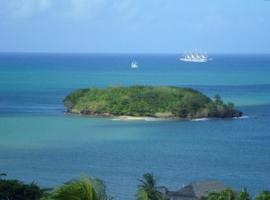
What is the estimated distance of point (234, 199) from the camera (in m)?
11.2

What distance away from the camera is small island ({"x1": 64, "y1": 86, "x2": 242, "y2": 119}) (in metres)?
45.1

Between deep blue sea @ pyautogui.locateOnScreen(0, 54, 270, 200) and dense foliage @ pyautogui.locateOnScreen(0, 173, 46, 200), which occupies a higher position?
deep blue sea @ pyautogui.locateOnScreen(0, 54, 270, 200)

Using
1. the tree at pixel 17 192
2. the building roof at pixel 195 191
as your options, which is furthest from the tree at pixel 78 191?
the building roof at pixel 195 191

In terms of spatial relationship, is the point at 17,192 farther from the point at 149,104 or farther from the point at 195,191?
the point at 149,104

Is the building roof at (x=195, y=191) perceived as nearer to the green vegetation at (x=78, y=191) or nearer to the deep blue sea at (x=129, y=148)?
the deep blue sea at (x=129, y=148)

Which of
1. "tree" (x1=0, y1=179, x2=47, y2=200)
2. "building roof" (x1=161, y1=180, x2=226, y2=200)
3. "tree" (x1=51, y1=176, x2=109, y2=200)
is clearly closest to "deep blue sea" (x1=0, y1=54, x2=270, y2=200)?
"building roof" (x1=161, y1=180, x2=226, y2=200)

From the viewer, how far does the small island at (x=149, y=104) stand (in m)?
45.1

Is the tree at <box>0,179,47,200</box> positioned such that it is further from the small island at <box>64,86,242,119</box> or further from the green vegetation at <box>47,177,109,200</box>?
the small island at <box>64,86,242,119</box>

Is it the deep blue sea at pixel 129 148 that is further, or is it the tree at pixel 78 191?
the deep blue sea at pixel 129 148

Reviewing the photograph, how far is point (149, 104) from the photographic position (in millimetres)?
46938

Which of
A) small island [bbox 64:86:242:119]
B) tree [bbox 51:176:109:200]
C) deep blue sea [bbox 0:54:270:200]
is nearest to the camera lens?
tree [bbox 51:176:109:200]

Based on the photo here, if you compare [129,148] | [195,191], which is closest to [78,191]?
[195,191]

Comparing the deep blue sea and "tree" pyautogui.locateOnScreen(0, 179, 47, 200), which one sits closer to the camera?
"tree" pyautogui.locateOnScreen(0, 179, 47, 200)

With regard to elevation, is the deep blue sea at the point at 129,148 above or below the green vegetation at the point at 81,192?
above
